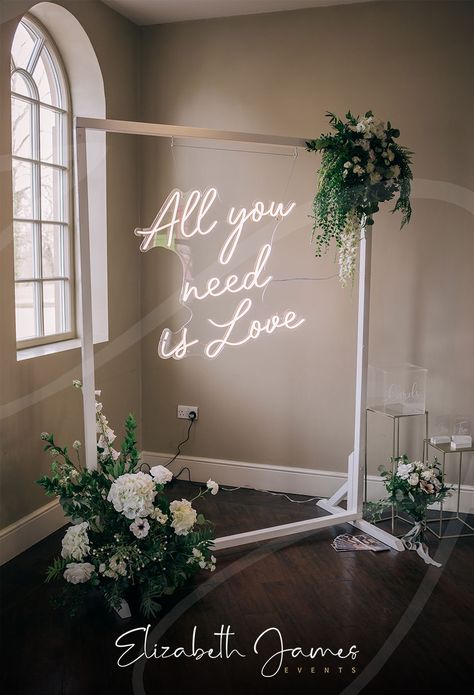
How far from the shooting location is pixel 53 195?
3645 mm

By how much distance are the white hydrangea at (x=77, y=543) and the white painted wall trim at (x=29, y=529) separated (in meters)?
0.51

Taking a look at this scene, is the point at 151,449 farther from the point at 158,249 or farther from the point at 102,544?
the point at 102,544

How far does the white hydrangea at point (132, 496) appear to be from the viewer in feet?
8.44

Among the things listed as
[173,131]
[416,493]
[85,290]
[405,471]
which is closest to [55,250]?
[85,290]

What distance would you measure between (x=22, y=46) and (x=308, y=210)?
1815 millimetres

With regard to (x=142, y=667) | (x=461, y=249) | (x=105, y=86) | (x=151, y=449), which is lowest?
(x=142, y=667)

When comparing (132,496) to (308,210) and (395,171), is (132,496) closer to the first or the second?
(395,171)

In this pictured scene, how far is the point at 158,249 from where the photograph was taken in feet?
13.6

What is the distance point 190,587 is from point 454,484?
1.80 metres

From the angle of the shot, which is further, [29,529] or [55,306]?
[55,306]

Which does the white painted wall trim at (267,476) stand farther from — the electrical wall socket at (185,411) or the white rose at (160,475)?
the white rose at (160,475)

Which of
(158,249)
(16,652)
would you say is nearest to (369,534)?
(16,652)

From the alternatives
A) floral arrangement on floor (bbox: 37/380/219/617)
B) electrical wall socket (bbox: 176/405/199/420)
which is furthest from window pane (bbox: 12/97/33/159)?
electrical wall socket (bbox: 176/405/199/420)

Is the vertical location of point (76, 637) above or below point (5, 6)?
below
